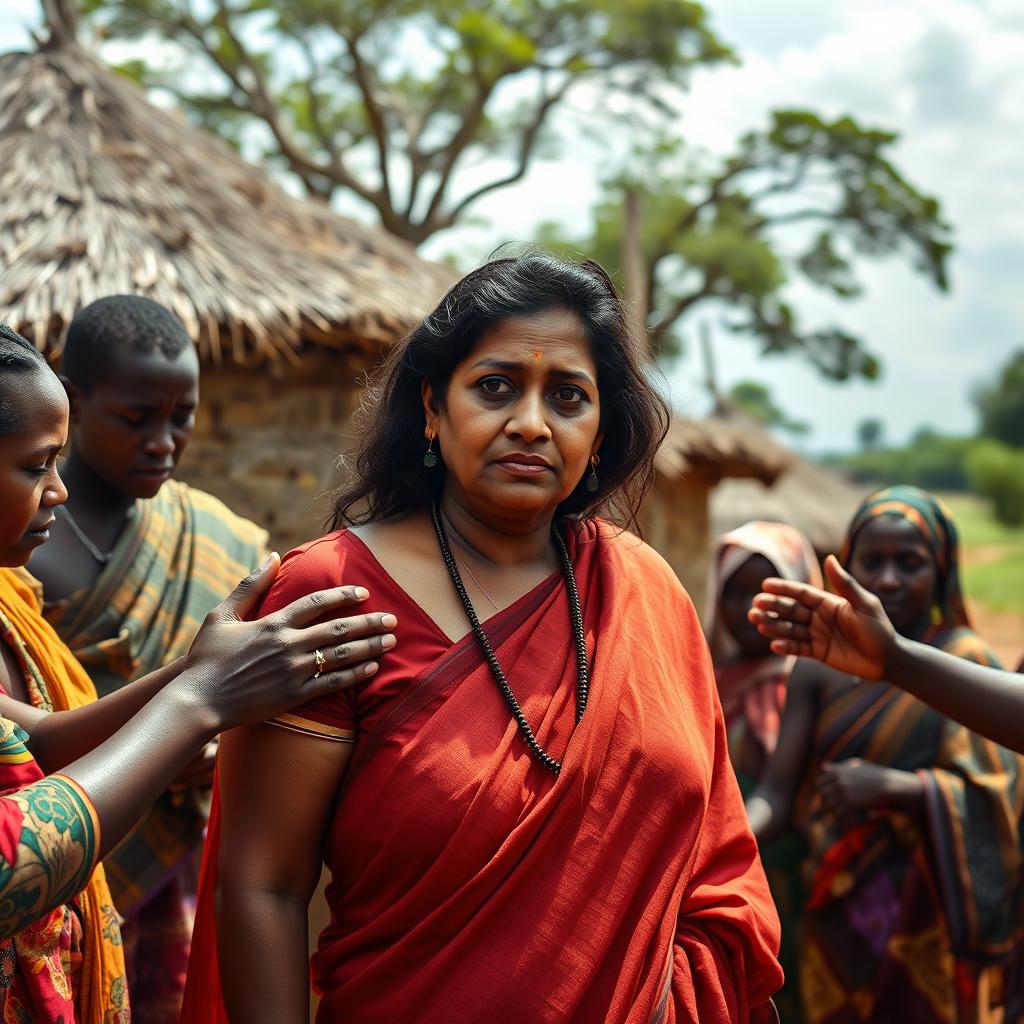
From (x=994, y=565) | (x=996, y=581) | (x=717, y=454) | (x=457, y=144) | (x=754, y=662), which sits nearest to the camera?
(x=754, y=662)

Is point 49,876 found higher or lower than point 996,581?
lower

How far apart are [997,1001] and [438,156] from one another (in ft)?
53.1

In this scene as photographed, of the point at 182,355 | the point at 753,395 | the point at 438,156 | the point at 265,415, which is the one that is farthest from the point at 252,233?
the point at 753,395

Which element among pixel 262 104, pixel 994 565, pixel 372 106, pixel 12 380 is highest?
pixel 372 106

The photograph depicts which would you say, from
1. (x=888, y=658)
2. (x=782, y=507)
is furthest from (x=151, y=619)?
(x=782, y=507)

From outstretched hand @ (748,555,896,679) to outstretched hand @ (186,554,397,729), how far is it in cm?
89

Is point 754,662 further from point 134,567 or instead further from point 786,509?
point 786,509

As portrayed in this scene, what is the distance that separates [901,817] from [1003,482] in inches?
1627

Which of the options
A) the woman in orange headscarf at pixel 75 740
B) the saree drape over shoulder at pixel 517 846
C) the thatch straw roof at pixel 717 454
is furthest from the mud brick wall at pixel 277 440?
the saree drape over shoulder at pixel 517 846

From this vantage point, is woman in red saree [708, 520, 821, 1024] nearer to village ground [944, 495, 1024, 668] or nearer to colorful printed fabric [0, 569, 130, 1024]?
colorful printed fabric [0, 569, 130, 1024]

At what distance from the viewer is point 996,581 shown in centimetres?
3044

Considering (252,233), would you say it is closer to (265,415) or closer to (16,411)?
(265,415)

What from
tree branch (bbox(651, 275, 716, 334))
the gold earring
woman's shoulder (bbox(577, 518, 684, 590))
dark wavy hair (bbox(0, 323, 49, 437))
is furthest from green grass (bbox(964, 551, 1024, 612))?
dark wavy hair (bbox(0, 323, 49, 437))

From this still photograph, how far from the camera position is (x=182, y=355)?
2904 mm
